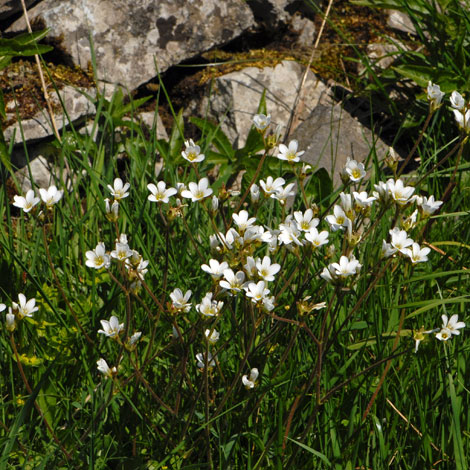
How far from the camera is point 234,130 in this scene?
3.45 metres

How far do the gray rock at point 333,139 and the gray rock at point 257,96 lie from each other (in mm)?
144

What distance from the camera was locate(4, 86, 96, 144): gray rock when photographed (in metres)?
3.05

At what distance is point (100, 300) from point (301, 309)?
1180mm

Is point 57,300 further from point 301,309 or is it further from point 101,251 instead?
point 301,309

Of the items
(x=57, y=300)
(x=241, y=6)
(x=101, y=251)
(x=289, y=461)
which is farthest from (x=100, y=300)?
(x=241, y=6)

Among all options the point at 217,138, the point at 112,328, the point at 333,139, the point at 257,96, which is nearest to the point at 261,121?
the point at 112,328

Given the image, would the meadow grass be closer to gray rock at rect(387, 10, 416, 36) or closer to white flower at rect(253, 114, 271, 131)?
white flower at rect(253, 114, 271, 131)

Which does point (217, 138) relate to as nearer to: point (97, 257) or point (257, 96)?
point (257, 96)

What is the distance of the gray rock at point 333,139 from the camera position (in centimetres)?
332

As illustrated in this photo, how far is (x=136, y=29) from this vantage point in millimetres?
3455

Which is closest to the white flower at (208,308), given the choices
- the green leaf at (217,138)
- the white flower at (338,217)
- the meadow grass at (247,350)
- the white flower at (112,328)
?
the meadow grass at (247,350)

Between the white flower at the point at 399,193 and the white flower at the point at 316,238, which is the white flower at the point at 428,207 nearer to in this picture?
the white flower at the point at 399,193

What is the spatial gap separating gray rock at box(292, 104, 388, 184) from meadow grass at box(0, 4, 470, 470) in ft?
3.00

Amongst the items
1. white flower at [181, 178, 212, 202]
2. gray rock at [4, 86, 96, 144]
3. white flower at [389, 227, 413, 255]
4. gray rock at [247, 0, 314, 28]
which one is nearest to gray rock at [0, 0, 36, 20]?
gray rock at [4, 86, 96, 144]
